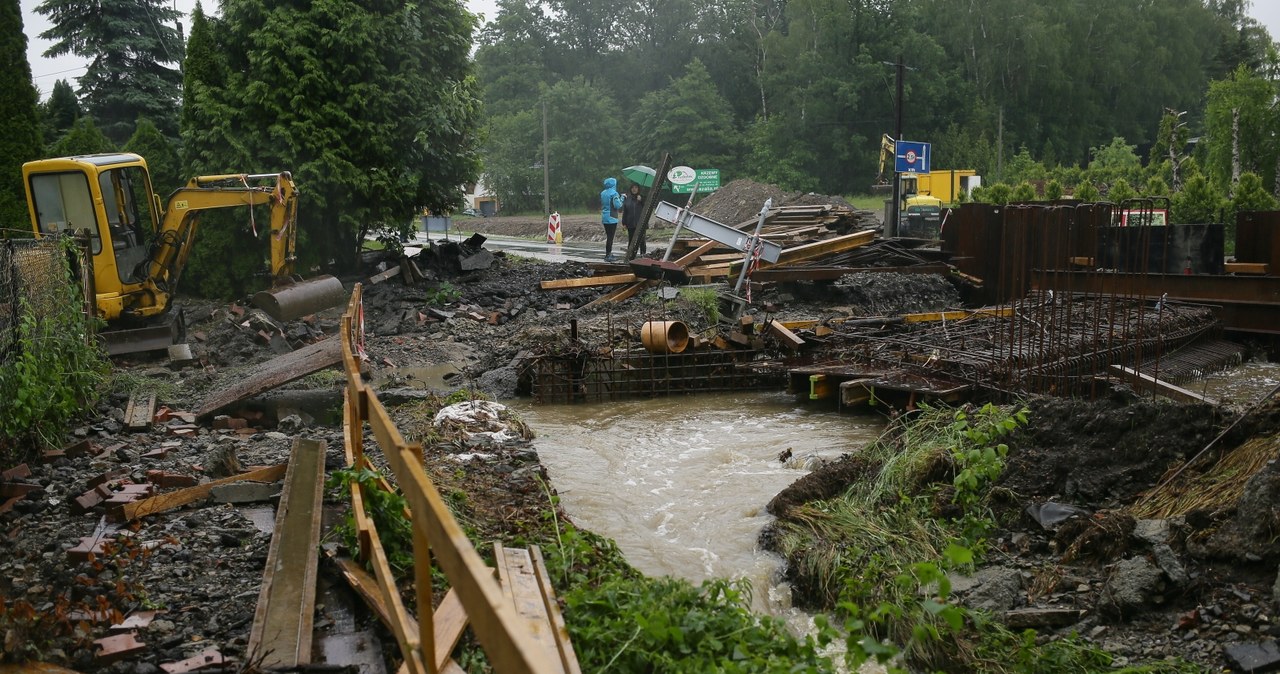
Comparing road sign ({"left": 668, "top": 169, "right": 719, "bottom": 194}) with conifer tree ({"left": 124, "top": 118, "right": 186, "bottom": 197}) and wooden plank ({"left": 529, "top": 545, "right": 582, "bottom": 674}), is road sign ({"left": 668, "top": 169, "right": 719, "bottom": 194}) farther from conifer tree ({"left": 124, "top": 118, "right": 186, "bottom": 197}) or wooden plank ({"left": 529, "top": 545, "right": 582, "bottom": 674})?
wooden plank ({"left": 529, "top": 545, "right": 582, "bottom": 674})

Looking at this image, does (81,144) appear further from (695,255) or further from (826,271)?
(826,271)

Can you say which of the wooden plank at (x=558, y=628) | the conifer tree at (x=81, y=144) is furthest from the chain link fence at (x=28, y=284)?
the conifer tree at (x=81, y=144)

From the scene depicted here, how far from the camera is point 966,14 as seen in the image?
2307 inches

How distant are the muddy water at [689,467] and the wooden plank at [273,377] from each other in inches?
96.4

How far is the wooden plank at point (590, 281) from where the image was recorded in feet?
62.8

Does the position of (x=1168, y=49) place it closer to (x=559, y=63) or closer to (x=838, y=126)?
(x=838, y=126)

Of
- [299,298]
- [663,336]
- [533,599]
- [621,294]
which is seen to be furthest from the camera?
[621,294]

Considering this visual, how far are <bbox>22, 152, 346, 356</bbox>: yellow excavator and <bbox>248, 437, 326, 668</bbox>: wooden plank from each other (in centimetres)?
948

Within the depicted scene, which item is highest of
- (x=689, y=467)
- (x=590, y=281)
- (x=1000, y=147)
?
(x=1000, y=147)

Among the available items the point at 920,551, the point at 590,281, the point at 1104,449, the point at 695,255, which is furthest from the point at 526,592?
the point at 695,255

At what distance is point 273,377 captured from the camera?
10.7 meters

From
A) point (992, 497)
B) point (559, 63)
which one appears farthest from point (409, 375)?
point (559, 63)

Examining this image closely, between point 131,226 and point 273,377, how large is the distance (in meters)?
7.24

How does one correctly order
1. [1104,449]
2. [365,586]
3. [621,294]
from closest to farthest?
[365,586] < [1104,449] < [621,294]
